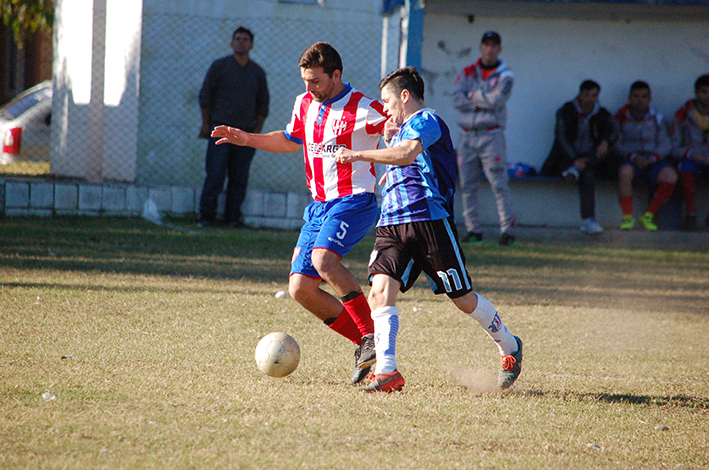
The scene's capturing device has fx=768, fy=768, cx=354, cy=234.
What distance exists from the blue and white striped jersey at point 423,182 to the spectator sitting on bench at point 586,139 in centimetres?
753

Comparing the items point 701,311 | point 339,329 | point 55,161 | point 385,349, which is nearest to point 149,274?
point 339,329

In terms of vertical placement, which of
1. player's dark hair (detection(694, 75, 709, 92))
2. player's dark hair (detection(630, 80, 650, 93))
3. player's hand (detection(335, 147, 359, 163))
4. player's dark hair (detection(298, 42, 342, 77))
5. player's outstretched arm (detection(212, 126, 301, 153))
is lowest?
player's hand (detection(335, 147, 359, 163))

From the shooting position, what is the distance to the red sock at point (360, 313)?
14.4 ft

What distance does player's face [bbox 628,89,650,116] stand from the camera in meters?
11.4

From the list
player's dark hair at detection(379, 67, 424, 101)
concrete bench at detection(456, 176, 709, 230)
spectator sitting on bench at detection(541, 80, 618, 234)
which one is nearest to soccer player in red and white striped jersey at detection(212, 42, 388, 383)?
player's dark hair at detection(379, 67, 424, 101)

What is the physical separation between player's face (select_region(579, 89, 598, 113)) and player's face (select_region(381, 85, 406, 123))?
7768 mm

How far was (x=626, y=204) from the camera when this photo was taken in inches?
455

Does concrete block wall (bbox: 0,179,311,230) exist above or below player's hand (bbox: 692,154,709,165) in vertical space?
below

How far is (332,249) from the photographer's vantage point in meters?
4.26

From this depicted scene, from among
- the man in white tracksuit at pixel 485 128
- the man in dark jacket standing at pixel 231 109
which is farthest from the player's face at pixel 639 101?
the man in dark jacket standing at pixel 231 109

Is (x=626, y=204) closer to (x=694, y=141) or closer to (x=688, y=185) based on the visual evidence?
(x=688, y=185)

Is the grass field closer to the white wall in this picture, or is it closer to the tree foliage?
the white wall

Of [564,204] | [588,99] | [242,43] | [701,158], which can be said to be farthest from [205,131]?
[701,158]

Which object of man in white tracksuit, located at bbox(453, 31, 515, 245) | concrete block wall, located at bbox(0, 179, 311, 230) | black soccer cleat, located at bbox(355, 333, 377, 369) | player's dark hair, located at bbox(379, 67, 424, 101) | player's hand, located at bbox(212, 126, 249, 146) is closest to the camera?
player's dark hair, located at bbox(379, 67, 424, 101)
